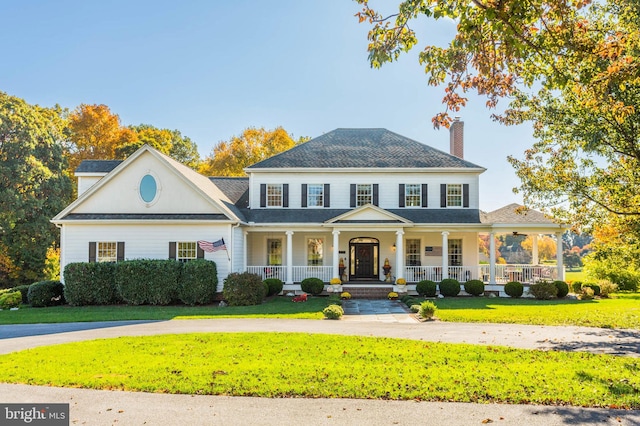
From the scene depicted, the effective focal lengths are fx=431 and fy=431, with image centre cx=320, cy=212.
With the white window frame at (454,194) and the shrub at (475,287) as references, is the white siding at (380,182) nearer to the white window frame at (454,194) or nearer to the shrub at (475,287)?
the white window frame at (454,194)

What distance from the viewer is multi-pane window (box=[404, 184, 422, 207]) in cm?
2312

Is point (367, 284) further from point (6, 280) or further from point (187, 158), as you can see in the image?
point (187, 158)

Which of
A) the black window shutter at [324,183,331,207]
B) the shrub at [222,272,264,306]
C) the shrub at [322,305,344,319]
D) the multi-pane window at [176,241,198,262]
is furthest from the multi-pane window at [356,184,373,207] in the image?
the shrub at [322,305,344,319]

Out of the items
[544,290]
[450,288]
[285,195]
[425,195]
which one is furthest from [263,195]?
[544,290]

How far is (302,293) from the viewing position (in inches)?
837

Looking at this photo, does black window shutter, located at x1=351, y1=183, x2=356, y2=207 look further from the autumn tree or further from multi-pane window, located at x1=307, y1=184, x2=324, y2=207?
the autumn tree

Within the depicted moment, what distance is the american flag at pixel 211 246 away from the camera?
18.4m

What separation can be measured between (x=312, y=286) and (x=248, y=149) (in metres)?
24.2

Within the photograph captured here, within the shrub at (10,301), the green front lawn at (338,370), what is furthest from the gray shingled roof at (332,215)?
the green front lawn at (338,370)

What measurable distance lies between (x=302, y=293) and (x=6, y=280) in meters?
21.5

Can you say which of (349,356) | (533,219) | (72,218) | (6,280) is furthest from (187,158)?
(349,356)

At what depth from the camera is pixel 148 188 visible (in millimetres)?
19578

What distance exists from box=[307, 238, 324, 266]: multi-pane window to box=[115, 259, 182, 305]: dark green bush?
25.0ft

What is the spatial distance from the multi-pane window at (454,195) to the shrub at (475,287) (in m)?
4.50
